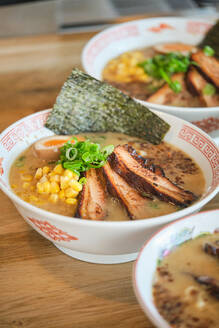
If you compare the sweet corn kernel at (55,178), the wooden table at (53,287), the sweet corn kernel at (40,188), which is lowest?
the wooden table at (53,287)

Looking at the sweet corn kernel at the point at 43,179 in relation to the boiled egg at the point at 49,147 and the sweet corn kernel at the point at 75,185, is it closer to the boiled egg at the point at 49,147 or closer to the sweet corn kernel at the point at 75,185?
the sweet corn kernel at the point at 75,185

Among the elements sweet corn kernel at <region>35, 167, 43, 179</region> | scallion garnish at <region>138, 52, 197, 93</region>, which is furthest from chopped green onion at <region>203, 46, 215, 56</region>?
sweet corn kernel at <region>35, 167, 43, 179</region>

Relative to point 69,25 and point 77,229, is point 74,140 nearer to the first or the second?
point 77,229

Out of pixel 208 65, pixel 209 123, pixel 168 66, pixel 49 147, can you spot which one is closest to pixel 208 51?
pixel 208 65

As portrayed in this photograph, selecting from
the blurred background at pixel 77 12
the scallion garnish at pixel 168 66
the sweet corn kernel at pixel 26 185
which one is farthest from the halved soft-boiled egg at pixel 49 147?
the blurred background at pixel 77 12

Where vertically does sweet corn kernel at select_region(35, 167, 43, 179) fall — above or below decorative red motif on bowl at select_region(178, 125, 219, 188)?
below

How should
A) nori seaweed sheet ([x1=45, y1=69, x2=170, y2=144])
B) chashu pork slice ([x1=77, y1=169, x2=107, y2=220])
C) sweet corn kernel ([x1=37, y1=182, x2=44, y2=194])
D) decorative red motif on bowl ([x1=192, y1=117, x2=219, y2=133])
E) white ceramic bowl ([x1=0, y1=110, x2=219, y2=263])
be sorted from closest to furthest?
white ceramic bowl ([x1=0, y1=110, x2=219, y2=263])
chashu pork slice ([x1=77, y1=169, x2=107, y2=220])
sweet corn kernel ([x1=37, y1=182, x2=44, y2=194])
nori seaweed sheet ([x1=45, y1=69, x2=170, y2=144])
decorative red motif on bowl ([x1=192, y1=117, x2=219, y2=133])

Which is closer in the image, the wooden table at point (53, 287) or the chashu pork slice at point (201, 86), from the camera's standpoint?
the wooden table at point (53, 287)

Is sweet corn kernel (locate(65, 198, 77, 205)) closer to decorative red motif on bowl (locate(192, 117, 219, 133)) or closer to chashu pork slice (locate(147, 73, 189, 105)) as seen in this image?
decorative red motif on bowl (locate(192, 117, 219, 133))
